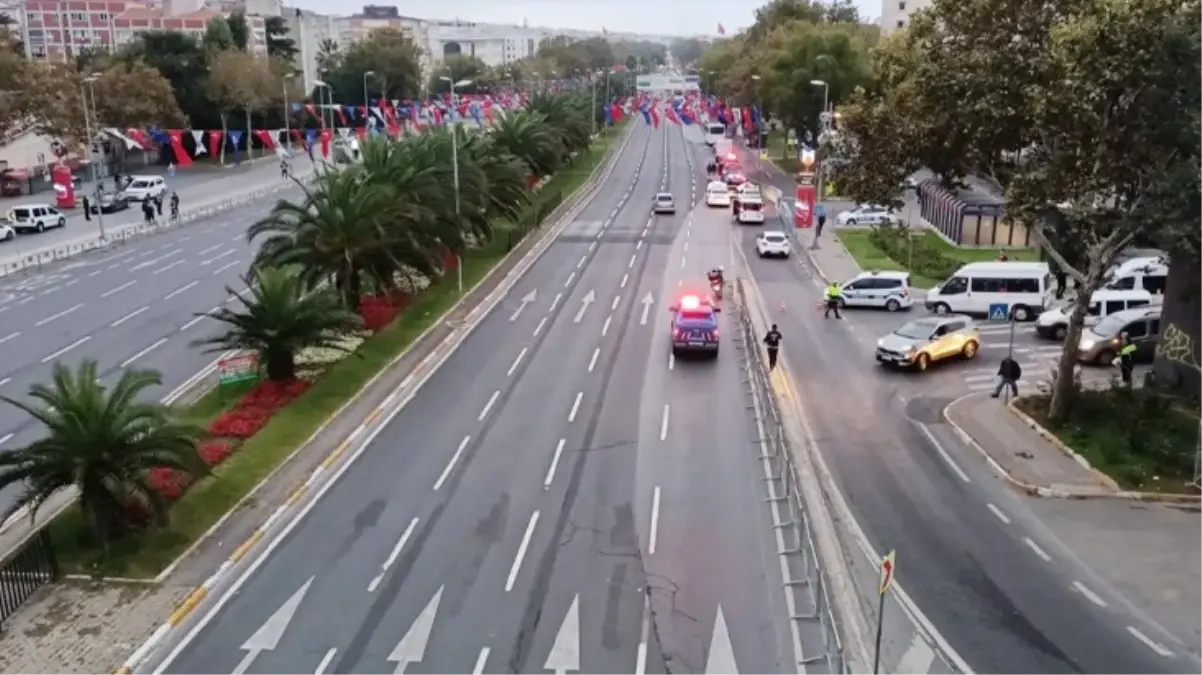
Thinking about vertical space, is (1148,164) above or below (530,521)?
above

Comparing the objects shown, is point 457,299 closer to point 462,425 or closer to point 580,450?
point 462,425

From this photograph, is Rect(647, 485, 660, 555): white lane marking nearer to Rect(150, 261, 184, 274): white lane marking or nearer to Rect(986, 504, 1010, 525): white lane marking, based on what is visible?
Rect(986, 504, 1010, 525): white lane marking

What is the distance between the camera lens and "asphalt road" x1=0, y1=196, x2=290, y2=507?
32.3 meters

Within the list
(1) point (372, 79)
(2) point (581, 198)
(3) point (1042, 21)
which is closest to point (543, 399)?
(3) point (1042, 21)

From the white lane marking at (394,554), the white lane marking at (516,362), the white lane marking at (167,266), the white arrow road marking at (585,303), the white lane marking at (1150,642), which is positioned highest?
the white lane marking at (167,266)

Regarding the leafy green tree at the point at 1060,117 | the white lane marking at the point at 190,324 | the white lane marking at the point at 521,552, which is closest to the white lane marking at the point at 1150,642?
the leafy green tree at the point at 1060,117

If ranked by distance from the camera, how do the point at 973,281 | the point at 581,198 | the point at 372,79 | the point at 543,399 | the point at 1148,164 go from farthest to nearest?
1. the point at 372,79
2. the point at 581,198
3. the point at 973,281
4. the point at 543,399
5. the point at 1148,164

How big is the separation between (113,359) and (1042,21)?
28.3 m

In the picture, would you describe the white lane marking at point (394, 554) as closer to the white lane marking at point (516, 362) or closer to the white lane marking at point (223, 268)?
the white lane marking at point (516, 362)

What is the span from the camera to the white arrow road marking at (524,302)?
39.8 metres

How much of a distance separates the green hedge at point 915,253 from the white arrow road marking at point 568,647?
32604mm

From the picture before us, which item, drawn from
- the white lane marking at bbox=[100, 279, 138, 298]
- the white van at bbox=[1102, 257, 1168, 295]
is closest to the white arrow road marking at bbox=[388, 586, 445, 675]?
the white lane marking at bbox=[100, 279, 138, 298]

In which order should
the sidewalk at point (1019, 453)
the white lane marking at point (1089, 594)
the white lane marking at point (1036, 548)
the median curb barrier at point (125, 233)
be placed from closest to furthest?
1. the white lane marking at point (1089, 594)
2. the white lane marking at point (1036, 548)
3. the sidewalk at point (1019, 453)
4. the median curb barrier at point (125, 233)

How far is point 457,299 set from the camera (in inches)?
1624
